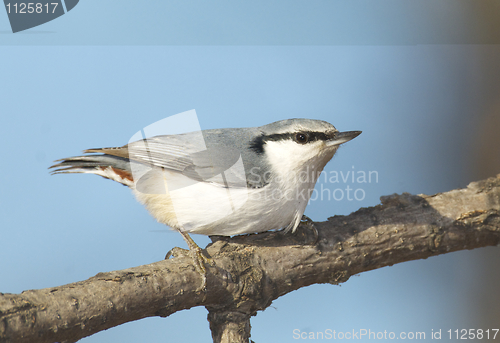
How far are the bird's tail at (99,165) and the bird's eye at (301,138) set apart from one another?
0.86 meters

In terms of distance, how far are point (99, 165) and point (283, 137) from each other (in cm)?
96

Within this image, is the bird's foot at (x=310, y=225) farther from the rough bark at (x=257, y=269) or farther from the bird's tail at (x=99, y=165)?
the bird's tail at (x=99, y=165)

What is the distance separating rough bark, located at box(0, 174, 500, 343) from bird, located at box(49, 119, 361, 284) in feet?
0.50

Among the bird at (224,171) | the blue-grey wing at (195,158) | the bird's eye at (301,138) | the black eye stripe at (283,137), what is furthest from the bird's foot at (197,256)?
the bird's eye at (301,138)

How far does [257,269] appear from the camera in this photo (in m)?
1.81

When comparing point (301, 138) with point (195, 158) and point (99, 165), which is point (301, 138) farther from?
point (99, 165)

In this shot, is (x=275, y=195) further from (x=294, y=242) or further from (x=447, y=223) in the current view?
(x=447, y=223)

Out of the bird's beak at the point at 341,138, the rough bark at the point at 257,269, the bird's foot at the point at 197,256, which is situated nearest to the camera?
the rough bark at the point at 257,269

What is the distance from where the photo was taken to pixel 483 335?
2.71 metres

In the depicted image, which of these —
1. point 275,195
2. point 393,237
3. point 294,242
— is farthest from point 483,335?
point 275,195

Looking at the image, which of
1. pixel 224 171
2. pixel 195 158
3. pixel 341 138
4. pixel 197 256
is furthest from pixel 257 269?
pixel 341 138

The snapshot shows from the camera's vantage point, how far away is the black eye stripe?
1935mm

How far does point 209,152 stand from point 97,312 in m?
0.89

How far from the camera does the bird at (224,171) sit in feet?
5.96
